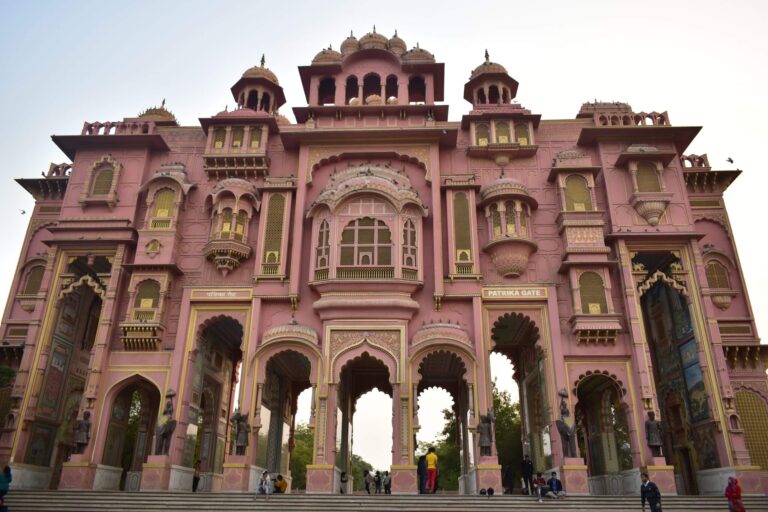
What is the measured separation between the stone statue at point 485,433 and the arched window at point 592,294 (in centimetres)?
563

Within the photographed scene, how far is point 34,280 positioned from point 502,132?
72.3 feet

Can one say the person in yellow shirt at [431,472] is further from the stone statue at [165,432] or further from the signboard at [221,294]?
the signboard at [221,294]

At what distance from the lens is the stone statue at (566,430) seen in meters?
18.9

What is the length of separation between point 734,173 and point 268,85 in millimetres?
22067

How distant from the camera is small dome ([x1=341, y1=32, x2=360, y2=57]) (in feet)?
91.8

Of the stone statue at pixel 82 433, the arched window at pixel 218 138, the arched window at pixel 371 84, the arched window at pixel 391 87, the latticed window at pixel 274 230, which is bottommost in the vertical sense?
the stone statue at pixel 82 433

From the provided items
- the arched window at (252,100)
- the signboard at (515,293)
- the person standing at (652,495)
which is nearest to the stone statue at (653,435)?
the person standing at (652,495)

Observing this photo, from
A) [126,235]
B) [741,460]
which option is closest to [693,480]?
[741,460]

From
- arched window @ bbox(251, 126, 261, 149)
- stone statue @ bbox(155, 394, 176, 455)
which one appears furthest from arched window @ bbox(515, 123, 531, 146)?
Answer: stone statue @ bbox(155, 394, 176, 455)

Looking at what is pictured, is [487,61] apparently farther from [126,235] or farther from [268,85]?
[126,235]

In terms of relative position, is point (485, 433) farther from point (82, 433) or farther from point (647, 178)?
point (82, 433)

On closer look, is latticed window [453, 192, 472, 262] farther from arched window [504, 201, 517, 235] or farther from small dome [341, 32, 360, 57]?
small dome [341, 32, 360, 57]

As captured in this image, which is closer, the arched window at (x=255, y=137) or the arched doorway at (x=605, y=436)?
the arched doorway at (x=605, y=436)

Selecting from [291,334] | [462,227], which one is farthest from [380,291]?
[462,227]
